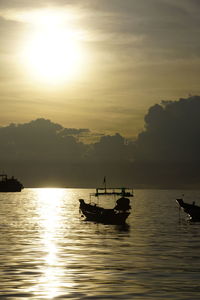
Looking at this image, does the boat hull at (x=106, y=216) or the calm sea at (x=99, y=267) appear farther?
the boat hull at (x=106, y=216)

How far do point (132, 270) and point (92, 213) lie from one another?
56.0 meters

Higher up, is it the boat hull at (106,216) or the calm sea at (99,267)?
the boat hull at (106,216)

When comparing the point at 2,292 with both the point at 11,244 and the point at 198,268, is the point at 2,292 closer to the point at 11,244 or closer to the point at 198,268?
the point at 198,268

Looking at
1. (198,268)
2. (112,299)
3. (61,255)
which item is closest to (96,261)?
(61,255)

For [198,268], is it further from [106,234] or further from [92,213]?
[92,213]

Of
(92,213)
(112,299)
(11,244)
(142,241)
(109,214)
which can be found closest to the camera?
(112,299)

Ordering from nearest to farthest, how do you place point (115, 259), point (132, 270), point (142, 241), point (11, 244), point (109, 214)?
point (132, 270) → point (115, 259) → point (11, 244) → point (142, 241) → point (109, 214)

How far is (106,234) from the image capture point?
2837 inches

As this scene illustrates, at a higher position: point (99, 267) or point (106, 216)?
point (106, 216)

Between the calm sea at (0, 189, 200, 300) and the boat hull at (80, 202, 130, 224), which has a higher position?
the boat hull at (80, 202, 130, 224)

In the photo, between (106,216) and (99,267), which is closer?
(99,267)

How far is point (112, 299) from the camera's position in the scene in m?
28.2

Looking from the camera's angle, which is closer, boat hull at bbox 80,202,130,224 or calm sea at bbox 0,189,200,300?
calm sea at bbox 0,189,200,300

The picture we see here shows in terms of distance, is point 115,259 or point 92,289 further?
point 115,259
